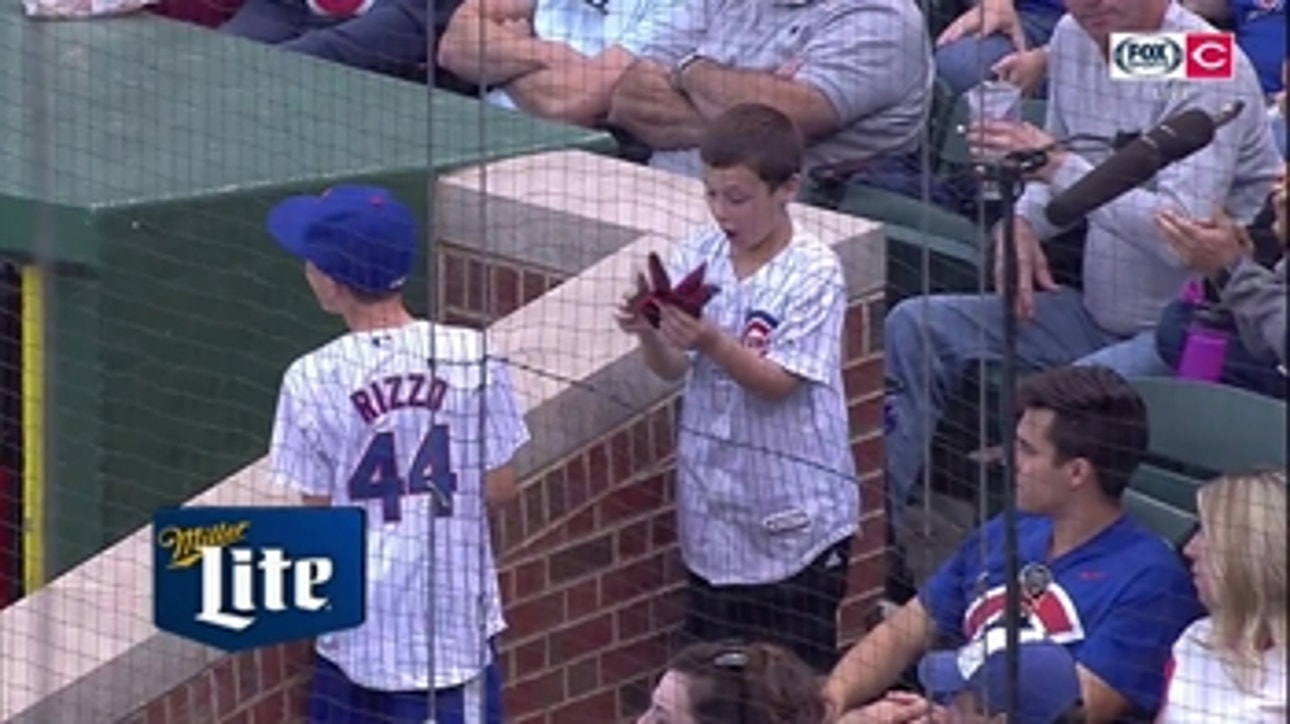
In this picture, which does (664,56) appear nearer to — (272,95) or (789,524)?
(272,95)

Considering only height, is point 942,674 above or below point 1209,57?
below

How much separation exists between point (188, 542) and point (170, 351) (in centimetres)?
107

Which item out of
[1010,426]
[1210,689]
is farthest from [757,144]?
[1210,689]

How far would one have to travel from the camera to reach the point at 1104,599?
557 centimetres

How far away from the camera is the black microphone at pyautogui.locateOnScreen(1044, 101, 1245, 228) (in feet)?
18.9

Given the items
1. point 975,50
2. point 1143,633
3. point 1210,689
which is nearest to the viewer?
point 1210,689

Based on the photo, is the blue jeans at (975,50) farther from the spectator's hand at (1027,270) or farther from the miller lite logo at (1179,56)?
the miller lite logo at (1179,56)

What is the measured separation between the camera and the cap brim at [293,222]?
6.29 metres

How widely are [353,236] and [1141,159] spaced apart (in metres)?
1.32

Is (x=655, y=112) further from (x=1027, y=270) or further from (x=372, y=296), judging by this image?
(x=1027, y=270)

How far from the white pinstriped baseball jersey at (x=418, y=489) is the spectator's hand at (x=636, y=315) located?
0.24m

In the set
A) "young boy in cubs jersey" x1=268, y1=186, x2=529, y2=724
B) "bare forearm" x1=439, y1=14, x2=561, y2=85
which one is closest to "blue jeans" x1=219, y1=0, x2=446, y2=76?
"bare forearm" x1=439, y1=14, x2=561, y2=85

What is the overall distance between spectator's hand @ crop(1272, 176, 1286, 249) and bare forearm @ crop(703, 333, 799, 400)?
3.34 feet

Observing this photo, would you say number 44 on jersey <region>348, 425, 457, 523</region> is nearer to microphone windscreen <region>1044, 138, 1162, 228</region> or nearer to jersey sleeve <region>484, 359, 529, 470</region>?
jersey sleeve <region>484, 359, 529, 470</region>
